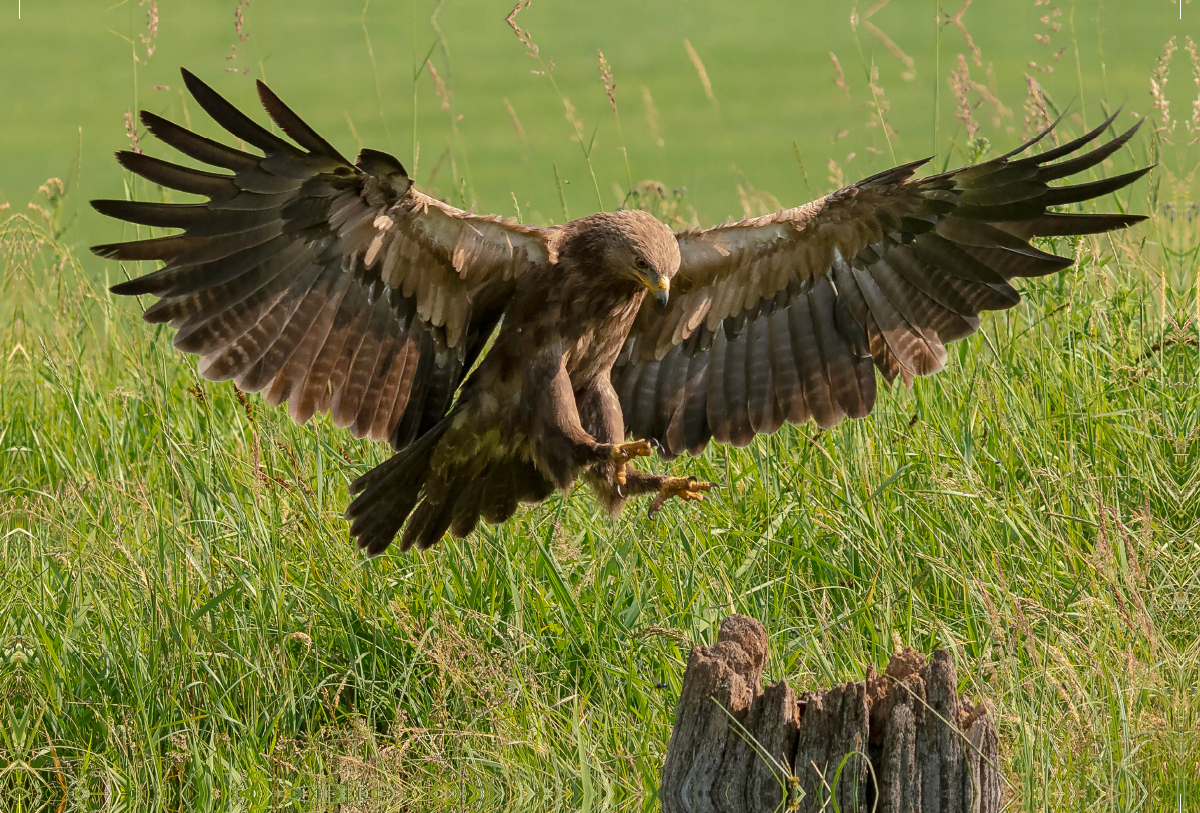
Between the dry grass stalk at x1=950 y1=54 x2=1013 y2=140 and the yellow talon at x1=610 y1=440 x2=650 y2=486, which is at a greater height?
the dry grass stalk at x1=950 y1=54 x2=1013 y2=140

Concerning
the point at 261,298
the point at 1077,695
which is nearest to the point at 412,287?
the point at 261,298

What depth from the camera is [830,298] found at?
4.70m

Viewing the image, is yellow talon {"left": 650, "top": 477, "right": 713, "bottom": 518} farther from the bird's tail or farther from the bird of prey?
the bird's tail

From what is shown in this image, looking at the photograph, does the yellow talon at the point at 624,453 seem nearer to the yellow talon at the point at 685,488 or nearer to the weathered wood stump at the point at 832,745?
the yellow talon at the point at 685,488

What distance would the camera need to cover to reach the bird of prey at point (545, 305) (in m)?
3.73

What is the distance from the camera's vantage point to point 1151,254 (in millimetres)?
6047

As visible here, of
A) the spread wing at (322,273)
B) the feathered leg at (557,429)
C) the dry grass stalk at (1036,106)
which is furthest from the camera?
the dry grass stalk at (1036,106)

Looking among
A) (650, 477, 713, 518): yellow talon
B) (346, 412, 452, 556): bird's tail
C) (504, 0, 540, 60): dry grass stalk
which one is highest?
(504, 0, 540, 60): dry grass stalk

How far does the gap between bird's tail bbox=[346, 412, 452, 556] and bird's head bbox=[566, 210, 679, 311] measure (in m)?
0.76

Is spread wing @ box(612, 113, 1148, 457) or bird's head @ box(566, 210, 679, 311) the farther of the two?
spread wing @ box(612, 113, 1148, 457)

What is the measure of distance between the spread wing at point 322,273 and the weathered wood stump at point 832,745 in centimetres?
174

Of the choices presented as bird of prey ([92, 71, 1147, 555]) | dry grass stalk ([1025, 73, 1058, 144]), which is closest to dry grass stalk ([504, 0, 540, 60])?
bird of prey ([92, 71, 1147, 555])

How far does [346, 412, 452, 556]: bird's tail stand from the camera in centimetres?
411

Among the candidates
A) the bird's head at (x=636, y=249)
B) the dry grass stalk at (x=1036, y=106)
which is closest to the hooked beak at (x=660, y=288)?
the bird's head at (x=636, y=249)
